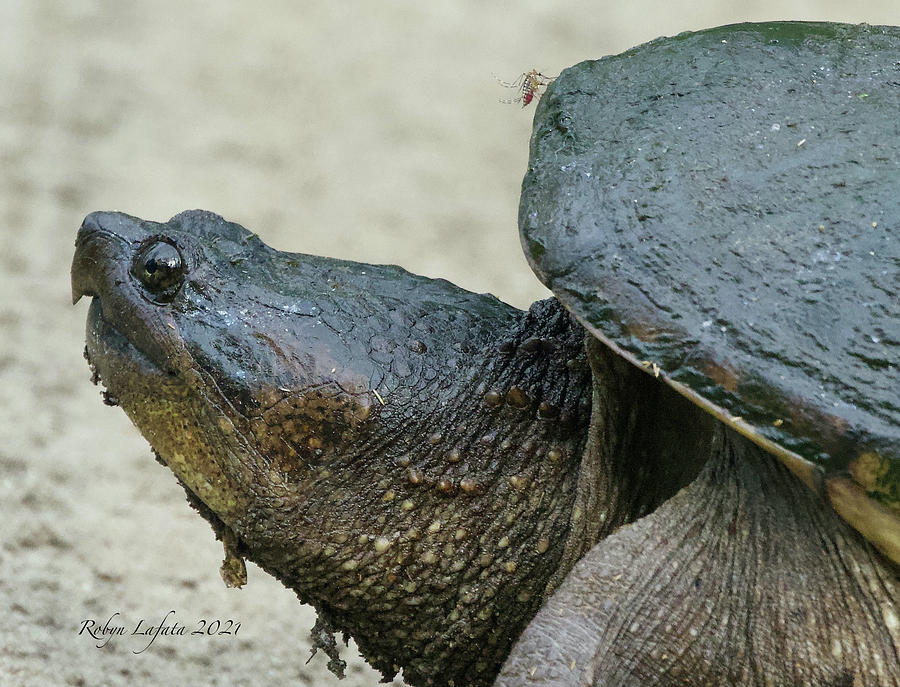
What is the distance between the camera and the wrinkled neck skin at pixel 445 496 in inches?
94.4

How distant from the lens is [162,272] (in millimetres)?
2420

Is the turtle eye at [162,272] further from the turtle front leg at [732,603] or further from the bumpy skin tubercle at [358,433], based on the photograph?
the turtle front leg at [732,603]

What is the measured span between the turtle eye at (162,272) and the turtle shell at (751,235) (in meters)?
0.90

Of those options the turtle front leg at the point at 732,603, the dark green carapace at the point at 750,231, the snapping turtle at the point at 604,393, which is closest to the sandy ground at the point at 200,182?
the snapping turtle at the point at 604,393

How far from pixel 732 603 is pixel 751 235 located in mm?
704

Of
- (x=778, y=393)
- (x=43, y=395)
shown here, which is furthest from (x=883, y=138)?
(x=43, y=395)

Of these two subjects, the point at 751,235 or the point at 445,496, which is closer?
the point at 751,235

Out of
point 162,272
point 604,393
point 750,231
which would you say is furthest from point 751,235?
point 162,272

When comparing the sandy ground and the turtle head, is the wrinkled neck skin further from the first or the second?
the sandy ground

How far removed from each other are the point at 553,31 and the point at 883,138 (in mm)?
6958

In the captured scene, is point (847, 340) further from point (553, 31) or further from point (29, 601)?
point (553, 31)

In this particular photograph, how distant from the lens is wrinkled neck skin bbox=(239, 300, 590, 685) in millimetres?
2398

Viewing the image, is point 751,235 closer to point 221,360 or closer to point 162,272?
point 221,360

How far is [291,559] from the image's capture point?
8.09ft
